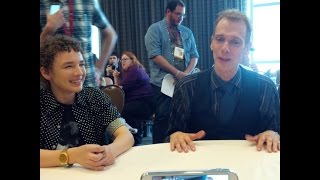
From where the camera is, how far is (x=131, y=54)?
117cm

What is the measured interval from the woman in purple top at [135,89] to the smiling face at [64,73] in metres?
0.37

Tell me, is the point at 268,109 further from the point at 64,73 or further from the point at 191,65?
the point at 64,73

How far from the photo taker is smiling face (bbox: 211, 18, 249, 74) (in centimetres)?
87

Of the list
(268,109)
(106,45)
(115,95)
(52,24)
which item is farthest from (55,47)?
(268,109)

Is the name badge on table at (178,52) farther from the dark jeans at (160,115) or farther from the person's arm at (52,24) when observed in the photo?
the person's arm at (52,24)

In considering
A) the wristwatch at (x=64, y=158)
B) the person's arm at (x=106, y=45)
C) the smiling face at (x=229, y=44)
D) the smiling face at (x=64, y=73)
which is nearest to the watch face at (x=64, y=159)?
the wristwatch at (x=64, y=158)

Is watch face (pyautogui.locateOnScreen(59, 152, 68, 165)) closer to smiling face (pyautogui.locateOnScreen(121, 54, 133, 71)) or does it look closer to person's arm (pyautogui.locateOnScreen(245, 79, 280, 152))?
person's arm (pyautogui.locateOnScreen(245, 79, 280, 152))

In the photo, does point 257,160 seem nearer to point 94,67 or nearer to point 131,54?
point 94,67

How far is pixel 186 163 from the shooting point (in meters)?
0.63

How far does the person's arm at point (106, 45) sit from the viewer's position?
0.90m

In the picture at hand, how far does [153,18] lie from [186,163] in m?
0.51
